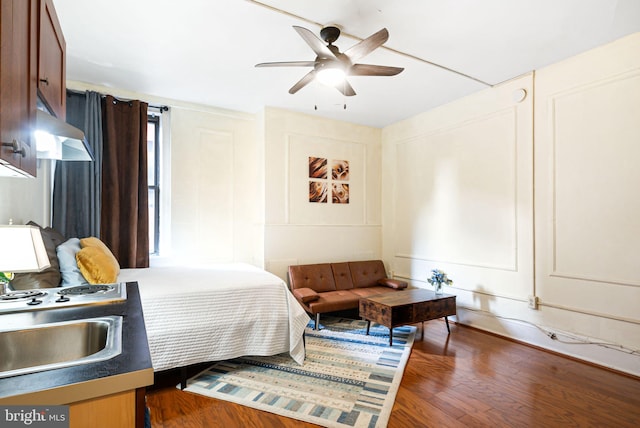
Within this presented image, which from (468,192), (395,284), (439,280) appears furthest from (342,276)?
(468,192)

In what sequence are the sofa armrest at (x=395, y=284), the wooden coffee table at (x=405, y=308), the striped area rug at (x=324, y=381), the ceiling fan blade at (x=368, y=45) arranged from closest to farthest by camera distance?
the ceiling fan blade at (x=368, y=45)
the striped area rug at (x=324, y=381)
the wooden coffee table at (x=405, y=308)
the sofa armrest at (x=395, y=284)

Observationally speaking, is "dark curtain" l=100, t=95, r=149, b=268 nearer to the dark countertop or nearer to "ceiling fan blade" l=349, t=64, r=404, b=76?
"ceiling fan blade" l=349, t=64, r=404, b=76

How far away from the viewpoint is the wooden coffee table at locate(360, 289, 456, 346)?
133 inches

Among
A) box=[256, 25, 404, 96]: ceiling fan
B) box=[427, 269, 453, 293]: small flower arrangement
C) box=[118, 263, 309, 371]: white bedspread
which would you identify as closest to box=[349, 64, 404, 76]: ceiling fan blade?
box=[256, 25, 404, 96]: ceiling fan

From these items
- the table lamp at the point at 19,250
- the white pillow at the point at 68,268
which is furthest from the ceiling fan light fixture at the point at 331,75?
the white pillow at the point at 68,268

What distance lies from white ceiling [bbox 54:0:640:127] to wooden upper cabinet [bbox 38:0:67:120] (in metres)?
0.86

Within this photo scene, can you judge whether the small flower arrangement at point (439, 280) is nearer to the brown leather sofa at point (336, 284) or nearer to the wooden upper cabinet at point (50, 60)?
the brown leather sofa at point (336, 284)

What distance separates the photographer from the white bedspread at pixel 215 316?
2.46m

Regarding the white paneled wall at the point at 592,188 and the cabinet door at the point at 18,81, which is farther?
the white paneled wall at the point at 592,188

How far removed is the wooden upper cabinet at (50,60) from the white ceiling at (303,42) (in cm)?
86

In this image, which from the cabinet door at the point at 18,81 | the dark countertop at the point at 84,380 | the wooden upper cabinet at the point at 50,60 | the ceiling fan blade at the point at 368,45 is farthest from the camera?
the ceiling fan blade at the point at 368,45

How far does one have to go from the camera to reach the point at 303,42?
284cm

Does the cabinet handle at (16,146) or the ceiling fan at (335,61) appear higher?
the ceiling fan at (335,61)

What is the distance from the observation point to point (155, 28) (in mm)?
2641
